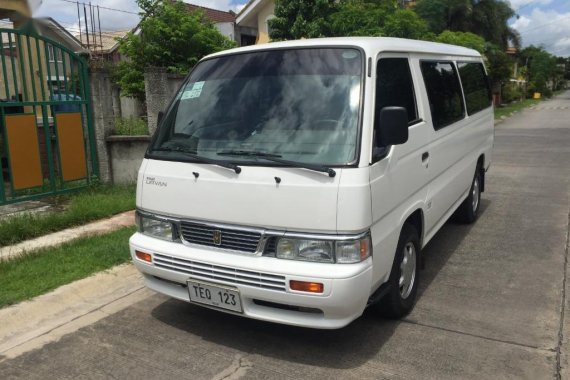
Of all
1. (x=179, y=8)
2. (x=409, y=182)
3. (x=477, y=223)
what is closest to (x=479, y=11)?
(x=179, y=8)

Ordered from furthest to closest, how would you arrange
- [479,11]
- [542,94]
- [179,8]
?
[542,94] → [479,11] → [179,8]

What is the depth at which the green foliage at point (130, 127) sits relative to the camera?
329 inches

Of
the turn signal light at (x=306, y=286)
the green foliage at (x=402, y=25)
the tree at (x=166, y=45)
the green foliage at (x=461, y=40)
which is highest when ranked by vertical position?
the green foliage at (x=461, y=40)

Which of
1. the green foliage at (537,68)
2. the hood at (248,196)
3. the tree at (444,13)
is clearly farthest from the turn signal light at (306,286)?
the green foliage at (537,68)

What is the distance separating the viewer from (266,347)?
11.5 ft

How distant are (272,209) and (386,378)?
122 centimetres

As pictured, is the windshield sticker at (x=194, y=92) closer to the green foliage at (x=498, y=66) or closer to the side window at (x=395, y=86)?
the side window at (x=395, y=86)

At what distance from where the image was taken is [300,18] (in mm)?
14188

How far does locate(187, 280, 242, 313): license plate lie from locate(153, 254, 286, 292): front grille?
0.18 feet

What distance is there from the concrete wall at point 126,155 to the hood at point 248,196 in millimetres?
4571

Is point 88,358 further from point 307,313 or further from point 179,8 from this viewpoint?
point 179,8

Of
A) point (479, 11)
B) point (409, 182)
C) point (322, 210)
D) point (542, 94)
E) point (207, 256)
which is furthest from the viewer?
point (542, 94)

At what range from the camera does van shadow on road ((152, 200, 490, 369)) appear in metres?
3.38

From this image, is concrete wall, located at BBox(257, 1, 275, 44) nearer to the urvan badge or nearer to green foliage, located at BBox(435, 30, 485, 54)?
green foliage, located at BBox(435, 30, 485, 54)
